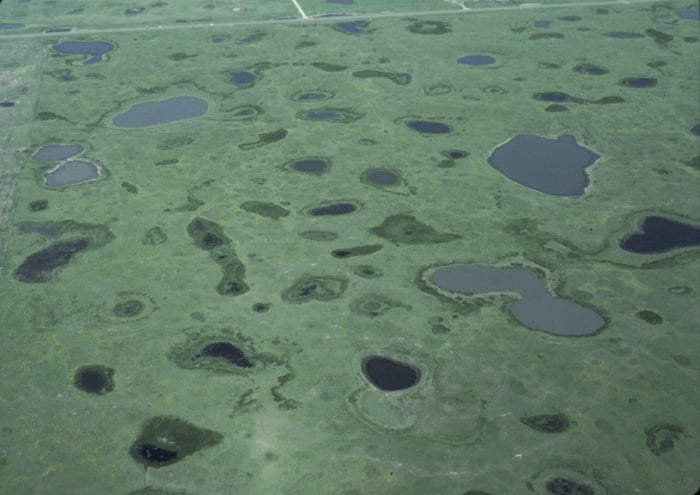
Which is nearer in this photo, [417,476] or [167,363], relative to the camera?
[417,476]

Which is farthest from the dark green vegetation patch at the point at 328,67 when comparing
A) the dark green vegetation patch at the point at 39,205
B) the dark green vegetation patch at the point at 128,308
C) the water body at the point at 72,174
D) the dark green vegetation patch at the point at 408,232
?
the dark green vegetation patch at the point at 128,308

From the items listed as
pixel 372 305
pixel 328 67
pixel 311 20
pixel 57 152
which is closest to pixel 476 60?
pixel 328 67

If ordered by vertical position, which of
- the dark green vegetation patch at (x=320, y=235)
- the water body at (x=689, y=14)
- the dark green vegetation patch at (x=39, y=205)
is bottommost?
the water body at (x=689, y=14)

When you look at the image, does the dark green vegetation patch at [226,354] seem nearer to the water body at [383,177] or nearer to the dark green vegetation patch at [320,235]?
the dark green vegetation patch at [320,235]

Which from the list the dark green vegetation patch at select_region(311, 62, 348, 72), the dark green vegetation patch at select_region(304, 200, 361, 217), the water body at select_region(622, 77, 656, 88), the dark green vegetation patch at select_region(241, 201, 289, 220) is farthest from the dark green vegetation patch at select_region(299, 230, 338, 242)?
the water body at select_region(622, 77, 656, 88)

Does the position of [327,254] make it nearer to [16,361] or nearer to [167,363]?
[167,363]

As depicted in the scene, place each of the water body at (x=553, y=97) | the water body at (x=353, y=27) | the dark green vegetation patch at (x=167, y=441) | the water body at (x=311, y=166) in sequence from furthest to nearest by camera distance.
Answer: the water body at (x=353, y=27) → the water body at (x=553, y=97) → the water body at (x=311, y=166) → the dark green vegetation patch at (x=167, y=441)

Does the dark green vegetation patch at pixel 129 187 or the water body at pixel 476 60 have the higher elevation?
the dark green vegetation patch at pixel 129 187

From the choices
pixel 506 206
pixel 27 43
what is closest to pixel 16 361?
pixel 506 206
